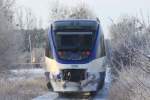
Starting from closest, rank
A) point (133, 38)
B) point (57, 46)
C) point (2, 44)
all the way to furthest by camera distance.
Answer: point (133, 38), point (57, 46), point (2, 44)

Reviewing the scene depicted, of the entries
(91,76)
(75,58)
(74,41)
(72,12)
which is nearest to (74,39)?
(74,41)

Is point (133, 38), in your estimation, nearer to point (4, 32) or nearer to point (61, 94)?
point (61, 94)

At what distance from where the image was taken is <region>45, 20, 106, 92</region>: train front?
2200cm

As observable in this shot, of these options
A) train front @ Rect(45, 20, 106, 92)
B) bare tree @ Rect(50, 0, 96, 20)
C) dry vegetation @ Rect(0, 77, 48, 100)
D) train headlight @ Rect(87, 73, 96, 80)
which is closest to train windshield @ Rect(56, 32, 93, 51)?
train front @ Rect(45, 20, 106, 92)

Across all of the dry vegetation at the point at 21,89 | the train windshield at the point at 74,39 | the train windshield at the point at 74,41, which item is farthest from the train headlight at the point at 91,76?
the dry vegetation at the point at 21,89

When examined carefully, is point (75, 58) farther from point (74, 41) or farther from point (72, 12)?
point (72, 12)

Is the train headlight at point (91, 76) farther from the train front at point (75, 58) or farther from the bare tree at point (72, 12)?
the bare tree at point (72, 12)

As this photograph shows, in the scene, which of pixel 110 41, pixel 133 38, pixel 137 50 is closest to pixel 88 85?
pixel 110 41

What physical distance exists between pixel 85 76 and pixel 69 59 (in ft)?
3.46

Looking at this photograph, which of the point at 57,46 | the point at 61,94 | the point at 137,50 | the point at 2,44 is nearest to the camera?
the point at 137,50

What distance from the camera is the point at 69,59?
22.1m

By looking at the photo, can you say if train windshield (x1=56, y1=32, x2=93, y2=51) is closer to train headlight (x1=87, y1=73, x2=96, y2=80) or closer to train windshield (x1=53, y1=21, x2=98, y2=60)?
train windshield (x1=53, y1=21, x2=98, y2=60)

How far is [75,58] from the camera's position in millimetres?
22172

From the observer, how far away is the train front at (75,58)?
22000 mm
